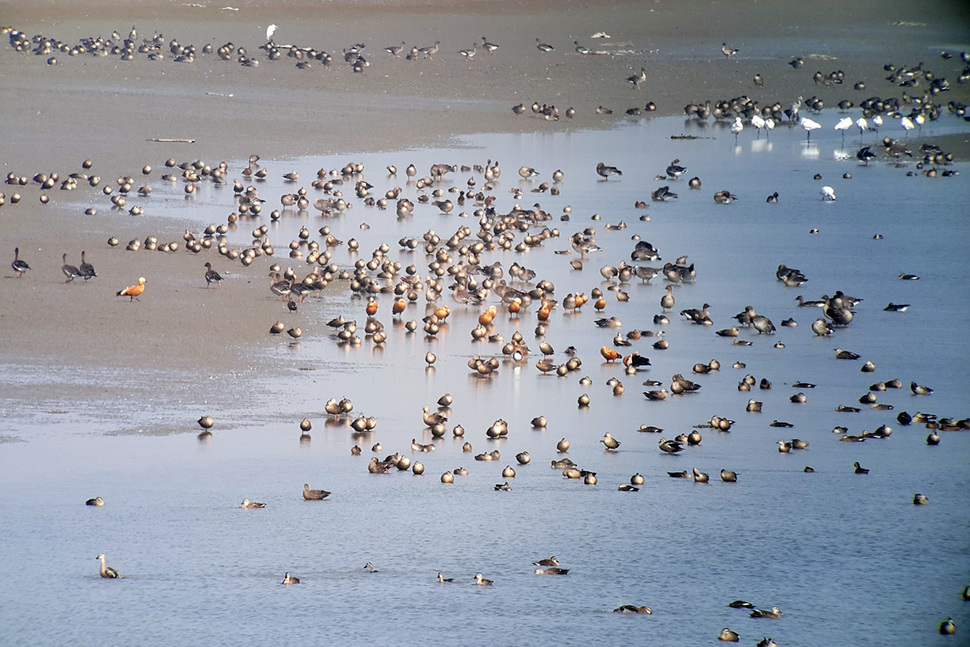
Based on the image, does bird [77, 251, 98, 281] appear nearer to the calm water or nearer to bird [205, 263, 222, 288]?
bird [205, 263, 222, 288]

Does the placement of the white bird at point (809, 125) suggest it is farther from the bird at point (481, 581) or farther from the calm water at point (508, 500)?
the bird at point (481, 581)

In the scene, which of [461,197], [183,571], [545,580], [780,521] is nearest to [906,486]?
[780,521]

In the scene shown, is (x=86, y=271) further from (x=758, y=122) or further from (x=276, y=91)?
(x=758, y=122)

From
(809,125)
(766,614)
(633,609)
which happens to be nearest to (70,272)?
(633,609)

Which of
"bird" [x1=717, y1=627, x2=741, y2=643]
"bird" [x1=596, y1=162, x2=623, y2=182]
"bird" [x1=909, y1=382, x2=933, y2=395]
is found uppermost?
"bird" [x1=596, y1=162, x2=623, y2=182]

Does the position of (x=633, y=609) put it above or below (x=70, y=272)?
below

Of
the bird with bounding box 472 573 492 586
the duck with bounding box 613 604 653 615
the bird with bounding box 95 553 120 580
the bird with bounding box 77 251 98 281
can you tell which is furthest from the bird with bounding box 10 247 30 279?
the duck with bounding box 613 604 653 615
